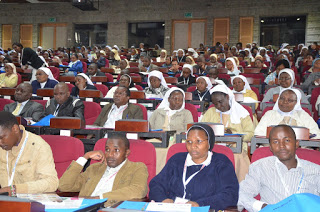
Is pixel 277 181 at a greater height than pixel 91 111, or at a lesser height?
lesser

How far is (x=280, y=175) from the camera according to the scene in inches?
97.3

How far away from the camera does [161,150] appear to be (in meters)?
3.38

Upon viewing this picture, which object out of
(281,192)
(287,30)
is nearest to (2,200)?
(281,192)

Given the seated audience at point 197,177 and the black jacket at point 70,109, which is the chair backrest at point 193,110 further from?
the seated audience at point 197,177

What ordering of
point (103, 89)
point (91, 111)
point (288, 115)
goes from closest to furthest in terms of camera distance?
point (288, 115) → point (91, 111) → point (103, 89)

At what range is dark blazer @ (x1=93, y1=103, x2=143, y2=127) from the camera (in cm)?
482

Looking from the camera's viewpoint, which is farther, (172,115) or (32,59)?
(32,59)

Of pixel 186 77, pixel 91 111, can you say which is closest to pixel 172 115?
pixel 91 111

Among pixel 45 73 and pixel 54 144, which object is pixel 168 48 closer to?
pixel 45 73

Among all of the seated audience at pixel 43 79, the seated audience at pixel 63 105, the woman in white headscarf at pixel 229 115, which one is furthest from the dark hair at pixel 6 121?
the seated audience at pixel 43 79

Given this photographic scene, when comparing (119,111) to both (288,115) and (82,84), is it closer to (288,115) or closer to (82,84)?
(82,84)

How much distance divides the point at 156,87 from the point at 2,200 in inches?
210

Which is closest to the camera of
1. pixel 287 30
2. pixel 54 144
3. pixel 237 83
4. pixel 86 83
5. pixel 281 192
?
pixel 281 192

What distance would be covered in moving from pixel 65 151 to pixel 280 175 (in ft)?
A: 5.26
